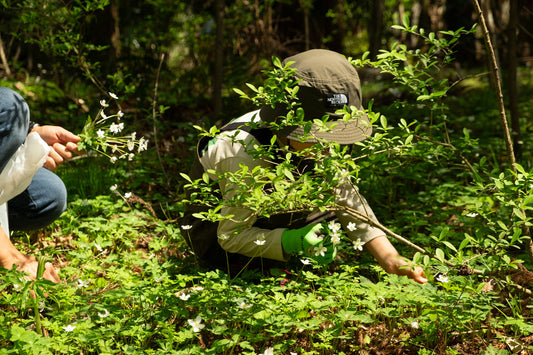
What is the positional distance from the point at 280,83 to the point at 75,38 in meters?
2.76

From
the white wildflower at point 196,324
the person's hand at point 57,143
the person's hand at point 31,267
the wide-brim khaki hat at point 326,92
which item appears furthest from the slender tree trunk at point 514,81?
the person's hand at point 31,267

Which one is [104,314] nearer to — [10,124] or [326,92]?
[10,124]

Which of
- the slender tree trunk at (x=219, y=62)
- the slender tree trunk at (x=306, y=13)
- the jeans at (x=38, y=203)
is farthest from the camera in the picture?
the slender tree trunk at (x=306, y=13)

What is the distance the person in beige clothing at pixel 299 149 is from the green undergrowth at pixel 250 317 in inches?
5.4

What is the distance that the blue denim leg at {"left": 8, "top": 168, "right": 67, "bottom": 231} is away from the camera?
303 cm

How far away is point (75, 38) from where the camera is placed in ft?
14.4

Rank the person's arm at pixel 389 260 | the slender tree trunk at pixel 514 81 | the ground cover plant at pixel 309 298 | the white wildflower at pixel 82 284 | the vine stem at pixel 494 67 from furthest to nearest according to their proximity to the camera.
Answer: the slender tree trunk at pixel 514 81, the person's arm at pixel 389 260, the white wildflower at pixel 82 284, the vine stem at pixel 494 67, the ground cover plant at pixel 309 298

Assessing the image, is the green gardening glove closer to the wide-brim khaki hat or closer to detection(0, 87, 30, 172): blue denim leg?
the wide-brim khaki hat

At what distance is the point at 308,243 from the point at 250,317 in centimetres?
52

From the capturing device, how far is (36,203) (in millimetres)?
3039

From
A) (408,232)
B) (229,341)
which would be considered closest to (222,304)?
(229,341)

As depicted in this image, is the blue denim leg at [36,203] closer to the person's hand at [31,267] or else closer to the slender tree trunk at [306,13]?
the person's hand at [31,267]

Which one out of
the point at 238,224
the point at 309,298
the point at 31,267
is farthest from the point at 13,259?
the point at 309,298

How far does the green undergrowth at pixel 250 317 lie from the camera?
7.54ft
